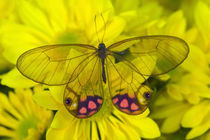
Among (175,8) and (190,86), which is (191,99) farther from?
(175,8)

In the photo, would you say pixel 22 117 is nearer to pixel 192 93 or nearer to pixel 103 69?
pixel 103 69

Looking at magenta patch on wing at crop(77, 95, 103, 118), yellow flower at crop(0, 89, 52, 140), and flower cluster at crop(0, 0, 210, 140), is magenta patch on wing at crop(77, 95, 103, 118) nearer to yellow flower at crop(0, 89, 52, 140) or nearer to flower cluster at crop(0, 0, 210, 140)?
flower cluster at crop(0, 0, 210, 140)

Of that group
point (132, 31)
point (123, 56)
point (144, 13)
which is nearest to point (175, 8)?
point (144, 13)

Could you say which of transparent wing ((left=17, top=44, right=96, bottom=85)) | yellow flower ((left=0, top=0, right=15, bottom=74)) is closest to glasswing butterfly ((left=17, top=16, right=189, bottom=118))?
transparent wing ((left=17, top=44, right=96, bottom=85))

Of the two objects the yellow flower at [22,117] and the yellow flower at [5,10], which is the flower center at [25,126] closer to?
the yellow flower at [22,117]

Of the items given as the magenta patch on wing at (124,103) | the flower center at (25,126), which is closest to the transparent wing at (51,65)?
the magenta patch on wing at (124,103)

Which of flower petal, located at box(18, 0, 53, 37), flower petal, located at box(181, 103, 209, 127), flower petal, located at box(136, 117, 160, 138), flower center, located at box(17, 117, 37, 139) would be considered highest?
flower petal, located at box(18, 0, 53, 37)

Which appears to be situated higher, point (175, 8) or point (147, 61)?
point (175, 8)
